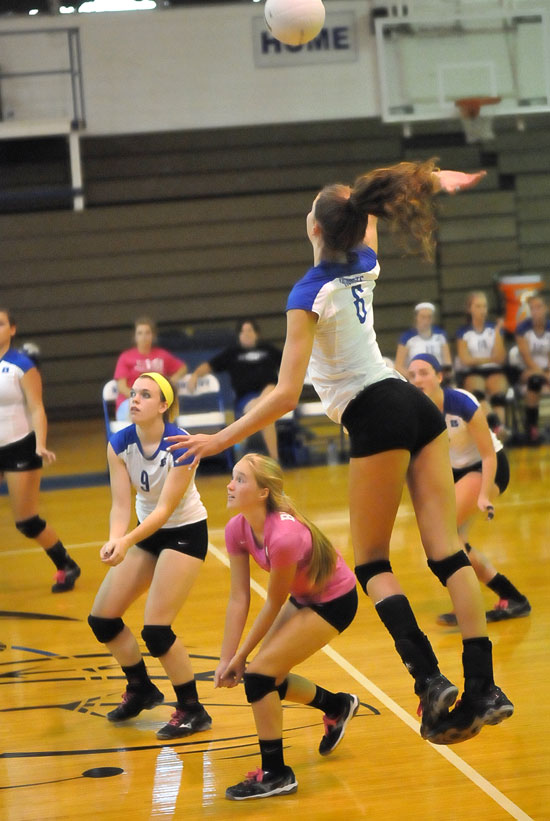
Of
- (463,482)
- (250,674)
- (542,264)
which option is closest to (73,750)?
(250,674)

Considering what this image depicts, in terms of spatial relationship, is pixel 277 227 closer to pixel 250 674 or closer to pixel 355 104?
pixel 355 104

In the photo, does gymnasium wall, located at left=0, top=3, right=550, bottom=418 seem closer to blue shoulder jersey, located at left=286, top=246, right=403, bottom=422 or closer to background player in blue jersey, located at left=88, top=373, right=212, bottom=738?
background player in blue jersey, located at left=88, top=373, right=212, bottom=738

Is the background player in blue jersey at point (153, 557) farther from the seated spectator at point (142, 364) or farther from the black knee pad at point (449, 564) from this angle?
the seated spectator at point (142, 364)

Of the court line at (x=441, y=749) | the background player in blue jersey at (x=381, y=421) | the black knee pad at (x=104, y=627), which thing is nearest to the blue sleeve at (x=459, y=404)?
the court line at (x=441, y=749)

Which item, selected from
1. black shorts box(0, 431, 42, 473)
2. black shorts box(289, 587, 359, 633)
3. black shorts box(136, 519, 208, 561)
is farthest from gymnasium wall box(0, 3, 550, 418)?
black shorts box(289, 587, 359, 633)

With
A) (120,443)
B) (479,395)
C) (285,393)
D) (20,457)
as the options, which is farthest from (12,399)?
(479,395)

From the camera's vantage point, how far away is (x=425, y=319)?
10.1 m

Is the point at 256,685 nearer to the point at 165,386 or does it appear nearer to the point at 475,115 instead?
the point at 165,386

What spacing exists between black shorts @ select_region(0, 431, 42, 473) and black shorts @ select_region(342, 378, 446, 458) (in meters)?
3.39

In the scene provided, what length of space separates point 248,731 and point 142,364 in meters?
5.77

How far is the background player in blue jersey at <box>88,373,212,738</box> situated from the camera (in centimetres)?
378

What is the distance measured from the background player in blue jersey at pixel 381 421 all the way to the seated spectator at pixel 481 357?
296 inches

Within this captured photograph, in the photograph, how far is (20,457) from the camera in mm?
5902

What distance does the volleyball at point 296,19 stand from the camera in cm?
480
